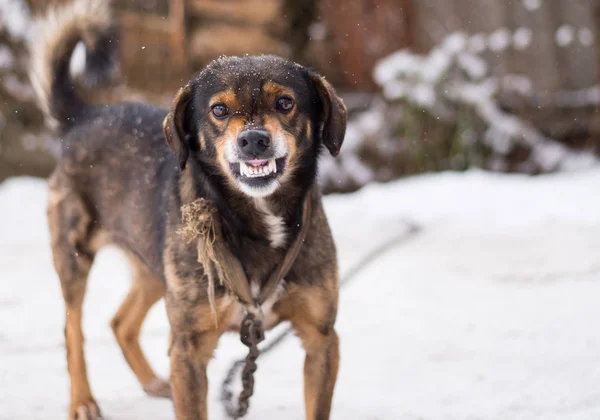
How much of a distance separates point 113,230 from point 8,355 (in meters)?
1.40

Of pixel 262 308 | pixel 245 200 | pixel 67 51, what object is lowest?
pixel 262 308

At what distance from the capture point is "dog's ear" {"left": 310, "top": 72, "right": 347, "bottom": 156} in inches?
121

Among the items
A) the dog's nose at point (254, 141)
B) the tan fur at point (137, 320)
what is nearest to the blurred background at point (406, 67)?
the tan fur at point (137, 320)

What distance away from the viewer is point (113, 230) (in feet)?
12.5

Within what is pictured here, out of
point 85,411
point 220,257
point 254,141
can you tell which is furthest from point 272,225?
point 85,411

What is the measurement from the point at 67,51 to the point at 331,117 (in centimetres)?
167

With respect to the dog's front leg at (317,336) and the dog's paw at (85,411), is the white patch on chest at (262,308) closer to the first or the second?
the dog's front leg at (317,336)

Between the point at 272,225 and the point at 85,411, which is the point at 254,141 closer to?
the point at 272,225

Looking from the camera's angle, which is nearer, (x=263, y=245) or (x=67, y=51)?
(x=263, y=245)

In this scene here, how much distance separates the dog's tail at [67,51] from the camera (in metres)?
4.04

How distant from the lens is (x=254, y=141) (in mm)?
2830

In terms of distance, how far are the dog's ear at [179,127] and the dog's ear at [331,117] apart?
0.49 m

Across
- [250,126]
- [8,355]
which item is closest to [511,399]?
[250,126]

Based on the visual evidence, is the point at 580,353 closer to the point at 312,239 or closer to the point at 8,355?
the point at 312,239
